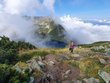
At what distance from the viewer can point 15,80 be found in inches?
1166

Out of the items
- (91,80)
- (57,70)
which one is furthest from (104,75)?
(57,70)

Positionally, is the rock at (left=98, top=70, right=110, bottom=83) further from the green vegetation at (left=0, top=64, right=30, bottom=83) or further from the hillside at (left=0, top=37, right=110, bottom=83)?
the green vegetation at (left=0, top=64, right=30, bottom=83)

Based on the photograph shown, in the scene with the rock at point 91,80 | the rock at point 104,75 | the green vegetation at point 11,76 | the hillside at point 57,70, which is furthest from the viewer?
the rock at point 104,75

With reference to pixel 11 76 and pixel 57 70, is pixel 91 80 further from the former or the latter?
pixel 11 76

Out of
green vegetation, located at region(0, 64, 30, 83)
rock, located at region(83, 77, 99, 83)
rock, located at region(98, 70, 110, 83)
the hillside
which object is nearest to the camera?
green vegetation, located at region(0, 64, 30, 83)

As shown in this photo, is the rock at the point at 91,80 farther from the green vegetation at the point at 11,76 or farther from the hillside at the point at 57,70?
the green vegetation at the point at 11,76

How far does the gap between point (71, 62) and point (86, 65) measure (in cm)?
282

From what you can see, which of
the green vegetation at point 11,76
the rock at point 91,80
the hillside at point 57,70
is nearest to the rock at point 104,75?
the hillside at point 57,70

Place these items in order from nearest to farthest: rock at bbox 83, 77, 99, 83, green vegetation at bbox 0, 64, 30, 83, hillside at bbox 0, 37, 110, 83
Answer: green vegetation at bbox 0, 64, 30, 83, hillside at bbox 0, 37, 110, 83, rock at bbox 83, 77, 99, 83

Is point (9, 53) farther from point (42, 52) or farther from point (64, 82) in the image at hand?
point (64, 82)

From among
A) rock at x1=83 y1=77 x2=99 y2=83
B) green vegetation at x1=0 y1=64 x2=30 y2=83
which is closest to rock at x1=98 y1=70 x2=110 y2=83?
rock at x1=83 y1=77 x2=99 y2=83

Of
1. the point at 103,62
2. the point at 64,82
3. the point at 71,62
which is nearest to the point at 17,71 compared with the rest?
the point at 64,82

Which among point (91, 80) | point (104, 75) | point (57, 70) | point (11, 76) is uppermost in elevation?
point (11, 76)

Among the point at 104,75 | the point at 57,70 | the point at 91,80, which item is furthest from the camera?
the point at 57,70
